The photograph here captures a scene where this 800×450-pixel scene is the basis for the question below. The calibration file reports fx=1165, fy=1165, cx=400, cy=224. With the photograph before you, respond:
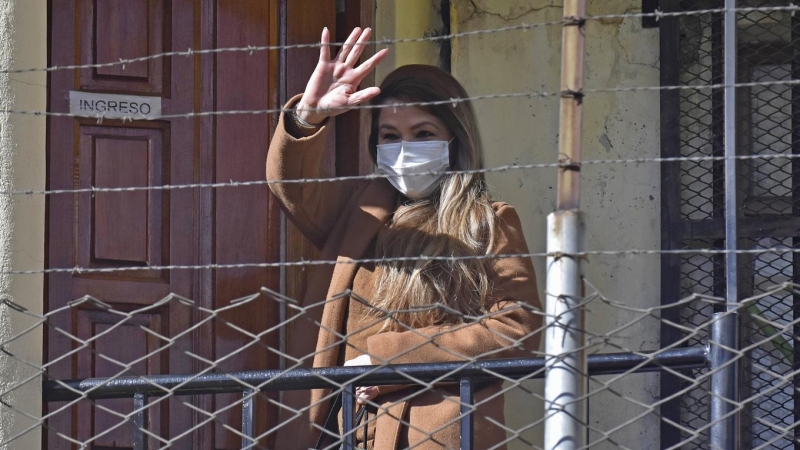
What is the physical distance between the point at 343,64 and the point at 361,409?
1.01 metres

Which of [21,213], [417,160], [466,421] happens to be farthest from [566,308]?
[21,213]

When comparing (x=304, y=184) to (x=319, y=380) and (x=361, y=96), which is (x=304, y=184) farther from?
(x=319, y=380)

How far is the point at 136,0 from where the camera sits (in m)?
4.27

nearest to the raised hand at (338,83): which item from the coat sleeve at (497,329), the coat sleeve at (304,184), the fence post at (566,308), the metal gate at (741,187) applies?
the coat sleeve at (304,184)

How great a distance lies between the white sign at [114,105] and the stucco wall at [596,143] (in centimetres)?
126

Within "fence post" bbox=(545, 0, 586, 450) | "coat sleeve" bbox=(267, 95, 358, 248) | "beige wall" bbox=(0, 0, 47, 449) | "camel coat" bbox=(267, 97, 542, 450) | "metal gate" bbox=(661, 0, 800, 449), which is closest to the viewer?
"fence post" bbox=(545, 0, 586, 450)

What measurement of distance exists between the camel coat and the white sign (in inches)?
32.7

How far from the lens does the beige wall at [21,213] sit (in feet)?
10.1

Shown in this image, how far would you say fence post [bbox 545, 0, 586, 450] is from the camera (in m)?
2.24

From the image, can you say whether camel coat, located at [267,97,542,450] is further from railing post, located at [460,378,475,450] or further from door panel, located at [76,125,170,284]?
door panel, located at [76,125,170,284]

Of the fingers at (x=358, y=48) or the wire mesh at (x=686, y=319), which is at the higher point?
the fingers at (x=358, y=48)

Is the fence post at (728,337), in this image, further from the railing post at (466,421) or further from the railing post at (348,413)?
the railing post at (348,413)

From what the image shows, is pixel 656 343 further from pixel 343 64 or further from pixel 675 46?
pixel 343 64

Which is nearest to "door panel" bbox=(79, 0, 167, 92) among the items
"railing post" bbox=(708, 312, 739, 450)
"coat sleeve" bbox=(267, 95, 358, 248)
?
"coat sleeve" bbox=(267, 95, 358, 248)
